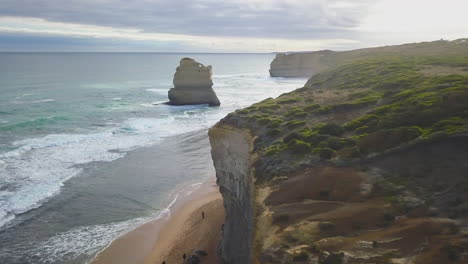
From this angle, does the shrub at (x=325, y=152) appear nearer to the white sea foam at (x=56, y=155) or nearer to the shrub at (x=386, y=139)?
the shrub at (x=386, y=139)

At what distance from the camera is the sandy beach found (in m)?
23.1

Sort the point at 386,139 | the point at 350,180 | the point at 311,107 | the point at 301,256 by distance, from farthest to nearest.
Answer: the point at 311,107
the point at 386,139
the point at 350,180
the point at 301,256

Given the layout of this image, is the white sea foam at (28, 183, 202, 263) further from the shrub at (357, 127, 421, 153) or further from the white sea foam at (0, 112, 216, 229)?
the shrub at (357, 127, 421, 153)

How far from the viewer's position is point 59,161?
3869 cm

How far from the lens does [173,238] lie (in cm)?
2555

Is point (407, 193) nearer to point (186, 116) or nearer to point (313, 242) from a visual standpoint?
point (313, 242)

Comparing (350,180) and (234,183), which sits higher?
(350,180)

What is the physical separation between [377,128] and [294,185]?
6.62 m

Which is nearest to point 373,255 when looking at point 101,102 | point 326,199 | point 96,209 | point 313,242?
point 313,242

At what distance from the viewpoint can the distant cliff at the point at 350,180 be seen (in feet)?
36.4

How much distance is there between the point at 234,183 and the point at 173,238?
7165 mm

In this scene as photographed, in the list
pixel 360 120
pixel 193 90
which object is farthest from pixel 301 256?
Result: pixel 193 90

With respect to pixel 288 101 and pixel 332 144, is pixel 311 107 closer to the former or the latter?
pixel 288 101

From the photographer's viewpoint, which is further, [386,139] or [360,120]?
[360,120]
